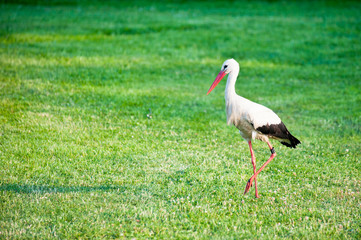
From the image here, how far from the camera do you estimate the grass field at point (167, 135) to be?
5.14m

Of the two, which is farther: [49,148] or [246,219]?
[49,148]

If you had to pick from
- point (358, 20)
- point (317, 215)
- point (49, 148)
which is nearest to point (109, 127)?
point (49, 148)

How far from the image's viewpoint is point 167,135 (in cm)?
833

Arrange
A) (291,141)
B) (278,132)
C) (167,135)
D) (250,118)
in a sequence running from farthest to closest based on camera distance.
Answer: (167,135)
(291,141)
(278,132)
(250,118)

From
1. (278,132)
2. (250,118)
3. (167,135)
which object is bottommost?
(167,135)

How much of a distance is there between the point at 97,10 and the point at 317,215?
72.1 feet

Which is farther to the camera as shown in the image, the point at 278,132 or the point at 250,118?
the point at 278,132

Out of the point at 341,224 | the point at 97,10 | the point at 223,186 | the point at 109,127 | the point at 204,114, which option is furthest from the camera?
the point at 97,10

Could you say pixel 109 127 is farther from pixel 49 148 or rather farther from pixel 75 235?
pixel 75 235

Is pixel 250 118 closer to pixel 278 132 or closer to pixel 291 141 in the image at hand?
pixel 278 132

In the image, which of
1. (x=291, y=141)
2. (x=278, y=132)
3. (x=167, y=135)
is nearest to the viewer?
(x=278, y=132)

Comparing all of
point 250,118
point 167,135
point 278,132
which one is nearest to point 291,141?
point 278,132

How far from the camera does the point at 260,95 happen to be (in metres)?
11.7

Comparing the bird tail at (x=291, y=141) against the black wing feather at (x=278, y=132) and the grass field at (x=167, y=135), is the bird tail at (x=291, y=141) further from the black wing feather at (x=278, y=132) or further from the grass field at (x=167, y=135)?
the grass field at (x=167, y=135)
